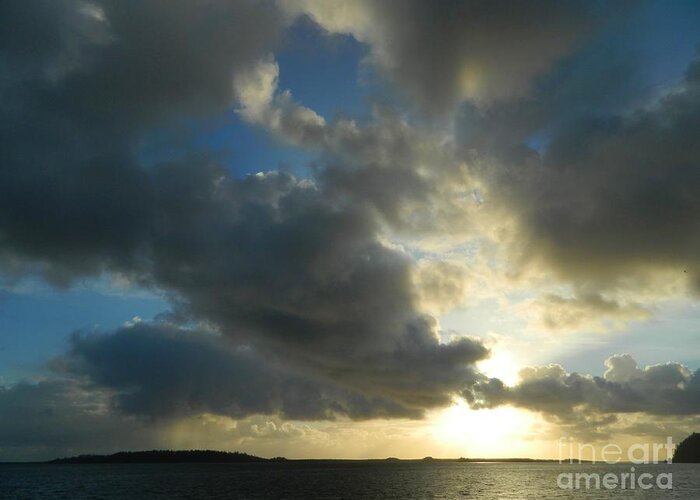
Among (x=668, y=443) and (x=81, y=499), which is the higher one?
(x=668, y=443)

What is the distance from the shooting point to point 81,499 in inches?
6250

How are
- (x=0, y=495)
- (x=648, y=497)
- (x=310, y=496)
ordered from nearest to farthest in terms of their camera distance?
1. (x=648, y=497)
2. (x=310, y=496)
3. (x=0, y=495)

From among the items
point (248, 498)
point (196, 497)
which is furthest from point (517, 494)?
point (196, 497)

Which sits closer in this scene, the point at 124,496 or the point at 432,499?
the point at 432,499

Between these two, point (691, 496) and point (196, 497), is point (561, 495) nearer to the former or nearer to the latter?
point (691, 496)

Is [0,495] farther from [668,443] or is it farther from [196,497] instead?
[668,443]

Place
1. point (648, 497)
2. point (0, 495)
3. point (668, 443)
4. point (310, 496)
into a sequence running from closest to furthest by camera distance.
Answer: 1. point (668, 443)
2. point (648, 497)
3. point (310, 496)
4. point (0, 495)

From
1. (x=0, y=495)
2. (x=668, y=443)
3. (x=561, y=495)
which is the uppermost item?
(x=668, y=443)

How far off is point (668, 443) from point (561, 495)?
200ft

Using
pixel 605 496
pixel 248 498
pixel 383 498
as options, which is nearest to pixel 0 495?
pixel 248 498

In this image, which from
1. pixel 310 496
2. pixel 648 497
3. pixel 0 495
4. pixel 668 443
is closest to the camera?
pixel 668 443

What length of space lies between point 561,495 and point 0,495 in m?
183

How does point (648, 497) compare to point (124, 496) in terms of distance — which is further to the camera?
point (124, 496)

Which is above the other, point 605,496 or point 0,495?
point 605,496
